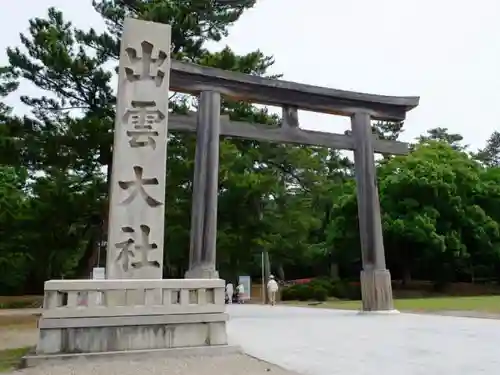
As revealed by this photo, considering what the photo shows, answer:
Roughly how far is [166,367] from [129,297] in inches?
50.0

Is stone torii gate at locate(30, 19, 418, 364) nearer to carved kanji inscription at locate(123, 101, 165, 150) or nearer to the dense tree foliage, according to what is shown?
carved kanji inscription at locate(123, 101, 165, 150)

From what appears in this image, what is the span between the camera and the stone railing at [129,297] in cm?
615

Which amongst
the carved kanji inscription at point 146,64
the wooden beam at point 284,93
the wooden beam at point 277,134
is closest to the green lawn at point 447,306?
the wooden beam at point 277,134

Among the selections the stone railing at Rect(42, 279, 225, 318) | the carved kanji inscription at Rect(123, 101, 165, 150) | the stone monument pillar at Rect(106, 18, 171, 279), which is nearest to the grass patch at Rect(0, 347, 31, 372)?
the stone railing at Rect(42, 279, 225, 318)

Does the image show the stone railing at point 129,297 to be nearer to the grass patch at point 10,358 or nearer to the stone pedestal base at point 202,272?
the grass patch at point 10,358

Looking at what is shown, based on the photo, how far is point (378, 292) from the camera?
492 inches

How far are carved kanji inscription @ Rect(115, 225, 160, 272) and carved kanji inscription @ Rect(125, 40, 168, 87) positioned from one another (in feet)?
8.32

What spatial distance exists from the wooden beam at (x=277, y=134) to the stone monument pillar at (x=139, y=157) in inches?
151

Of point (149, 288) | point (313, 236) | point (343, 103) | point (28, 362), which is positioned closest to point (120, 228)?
point (149, 288)

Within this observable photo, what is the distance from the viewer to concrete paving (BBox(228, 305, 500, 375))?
17.0 feet

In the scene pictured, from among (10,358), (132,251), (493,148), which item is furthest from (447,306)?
(493,148)

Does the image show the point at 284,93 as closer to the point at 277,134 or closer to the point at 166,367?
the point at 277,134

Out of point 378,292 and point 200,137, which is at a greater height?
point 200,137

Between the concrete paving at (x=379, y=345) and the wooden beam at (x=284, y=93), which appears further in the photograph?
the wooden beam at (x=284, y=93)
